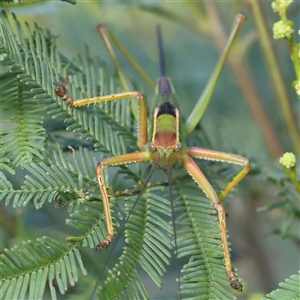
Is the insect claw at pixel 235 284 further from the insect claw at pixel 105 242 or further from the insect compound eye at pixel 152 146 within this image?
the insect compound eye at pixel 152 146

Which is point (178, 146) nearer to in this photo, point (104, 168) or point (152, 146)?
point (152, 146)

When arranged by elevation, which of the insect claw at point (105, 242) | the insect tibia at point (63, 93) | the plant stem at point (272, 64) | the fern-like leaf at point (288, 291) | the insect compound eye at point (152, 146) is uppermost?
the plant stem at point (272, 64)

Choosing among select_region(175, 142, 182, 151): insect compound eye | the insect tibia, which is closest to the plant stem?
select_region(175, 142, 182, 151): insect compound eye

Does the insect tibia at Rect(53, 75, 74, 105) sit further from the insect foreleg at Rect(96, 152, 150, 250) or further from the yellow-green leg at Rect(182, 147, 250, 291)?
the yellow-green leg at Rect(182, 147, 250, 291)

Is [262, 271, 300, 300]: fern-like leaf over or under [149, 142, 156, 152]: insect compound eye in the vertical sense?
under

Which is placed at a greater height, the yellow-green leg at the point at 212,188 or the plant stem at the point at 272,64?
the plant stem at the point at 272,64

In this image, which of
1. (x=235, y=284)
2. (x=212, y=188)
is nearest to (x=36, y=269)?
(x=235, y=284)

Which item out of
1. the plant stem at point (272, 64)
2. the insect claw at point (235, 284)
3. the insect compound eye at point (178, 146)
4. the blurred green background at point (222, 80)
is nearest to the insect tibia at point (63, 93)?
the insect compound eye at point (178, 146)

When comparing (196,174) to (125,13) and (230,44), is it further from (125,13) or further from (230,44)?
(125,13)
